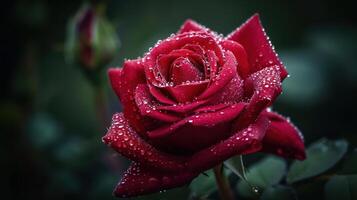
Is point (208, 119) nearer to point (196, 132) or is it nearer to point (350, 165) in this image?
point (196, 132)

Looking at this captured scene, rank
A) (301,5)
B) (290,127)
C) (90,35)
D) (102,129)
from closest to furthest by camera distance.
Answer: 1. (290,127)
2. (90,35)
3. (102,129)
4. (301,5)

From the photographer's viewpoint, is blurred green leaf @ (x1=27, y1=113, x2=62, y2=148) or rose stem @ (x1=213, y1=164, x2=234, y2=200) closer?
rose stem @ (x1=213, y1=164, x2=234, y2=200)

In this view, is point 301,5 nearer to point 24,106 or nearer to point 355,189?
point 24,106

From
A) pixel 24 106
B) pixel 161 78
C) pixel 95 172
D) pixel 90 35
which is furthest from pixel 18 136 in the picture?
pixel 161 78

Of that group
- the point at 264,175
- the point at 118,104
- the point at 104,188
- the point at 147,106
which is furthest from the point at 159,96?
the point at 118,104

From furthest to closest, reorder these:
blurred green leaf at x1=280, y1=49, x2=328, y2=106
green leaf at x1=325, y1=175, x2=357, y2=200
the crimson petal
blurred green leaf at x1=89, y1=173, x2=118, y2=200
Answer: blurred green leaf at x1=280, y1=49, x2=328, y2=106 < blurred green leaf at x1=89, y1=173, x2=118, y2=200 < green leaf at x1=325, y1=175, x2=357, y2=200 < the crimson petal

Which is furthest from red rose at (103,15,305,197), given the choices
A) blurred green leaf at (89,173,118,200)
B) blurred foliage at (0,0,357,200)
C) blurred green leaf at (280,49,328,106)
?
blurred green leaf at (280,49,328,106)

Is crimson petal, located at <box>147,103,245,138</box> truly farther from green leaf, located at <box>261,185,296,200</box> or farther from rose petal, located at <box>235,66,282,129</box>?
green leaf, located at <box>261,185,296,200</box>

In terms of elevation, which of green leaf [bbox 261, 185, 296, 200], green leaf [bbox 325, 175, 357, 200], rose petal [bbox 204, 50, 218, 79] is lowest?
green leaf [bbox 325, 175, 357, 200]
